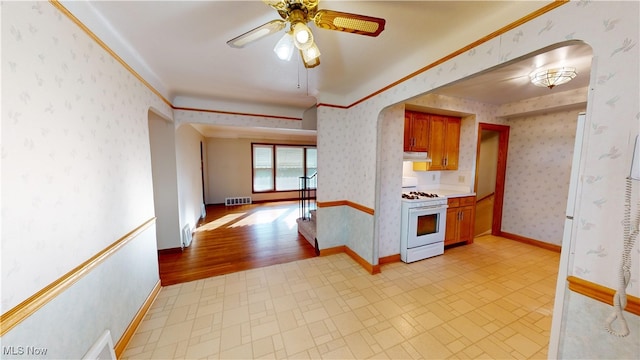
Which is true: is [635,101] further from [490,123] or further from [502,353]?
[490,123]

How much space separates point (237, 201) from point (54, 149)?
20.0ft

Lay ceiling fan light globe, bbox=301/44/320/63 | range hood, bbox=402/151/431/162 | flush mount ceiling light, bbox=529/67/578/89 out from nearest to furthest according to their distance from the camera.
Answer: ceiling fan light globe, bbox=301/44/320/63 < flush mount ceiling light, bbox=529/67/578/89 < range hood, bbox=402/151/431/162

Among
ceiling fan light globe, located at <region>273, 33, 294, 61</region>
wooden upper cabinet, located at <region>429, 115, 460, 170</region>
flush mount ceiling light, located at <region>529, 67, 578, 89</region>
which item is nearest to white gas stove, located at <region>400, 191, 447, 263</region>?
wooden upper cabinet, located at <region>429, 115, 460, 170</region>

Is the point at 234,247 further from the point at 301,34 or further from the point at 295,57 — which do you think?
the point at 301,34

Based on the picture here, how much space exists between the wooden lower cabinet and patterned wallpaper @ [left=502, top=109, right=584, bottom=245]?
1.06 m

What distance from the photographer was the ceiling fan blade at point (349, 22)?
1056 millimetres

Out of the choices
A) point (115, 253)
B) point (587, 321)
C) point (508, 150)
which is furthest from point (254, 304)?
point (508, 150)

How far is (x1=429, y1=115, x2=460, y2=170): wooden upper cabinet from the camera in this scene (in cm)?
351

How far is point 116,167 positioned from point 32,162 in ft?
2.35

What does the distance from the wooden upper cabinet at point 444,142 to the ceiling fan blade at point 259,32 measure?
123 inches

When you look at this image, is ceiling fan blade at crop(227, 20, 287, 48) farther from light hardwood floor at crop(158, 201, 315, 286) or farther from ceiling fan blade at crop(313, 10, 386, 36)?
light hardwood floor at crop(158, 201, 315, 286)

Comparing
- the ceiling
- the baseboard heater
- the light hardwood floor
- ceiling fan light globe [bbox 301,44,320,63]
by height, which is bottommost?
the light hardwood floor

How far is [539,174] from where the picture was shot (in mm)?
3586

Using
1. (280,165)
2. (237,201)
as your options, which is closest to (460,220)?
(280,165)
